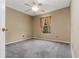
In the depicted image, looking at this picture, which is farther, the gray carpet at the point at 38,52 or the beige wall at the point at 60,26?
the beige wall at the point at 60,26

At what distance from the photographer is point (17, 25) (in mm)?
5617

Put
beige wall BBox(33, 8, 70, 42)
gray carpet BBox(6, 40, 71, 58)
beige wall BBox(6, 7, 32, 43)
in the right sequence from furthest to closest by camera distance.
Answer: beige wall BBox(33, 8, 70, 42) → beige wall BBox(6, 7, 32, 43) → gray carpet BBox(6, 40, 71, 58)

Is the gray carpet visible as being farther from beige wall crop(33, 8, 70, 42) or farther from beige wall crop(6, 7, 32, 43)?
beige wall crop(33, 8, 70, 42)

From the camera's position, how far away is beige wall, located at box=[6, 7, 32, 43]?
486 centimetres

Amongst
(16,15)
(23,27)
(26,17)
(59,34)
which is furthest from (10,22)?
(59,34)

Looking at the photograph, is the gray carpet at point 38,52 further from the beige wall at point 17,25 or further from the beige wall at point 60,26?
the beige wall at point 60,26

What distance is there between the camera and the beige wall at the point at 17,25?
16.0ft

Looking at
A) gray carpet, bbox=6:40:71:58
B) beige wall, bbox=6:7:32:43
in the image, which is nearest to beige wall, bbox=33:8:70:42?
beige wall, bbox=6:7:32:43

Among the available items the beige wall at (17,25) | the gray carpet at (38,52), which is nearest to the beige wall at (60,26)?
the beige wall at (17,25)

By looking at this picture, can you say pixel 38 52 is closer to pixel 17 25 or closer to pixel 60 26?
pixel 60 26

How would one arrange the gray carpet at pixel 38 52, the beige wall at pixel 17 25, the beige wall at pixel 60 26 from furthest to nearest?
the beige wall at pixel 60 26 → the beige wall at pixel 17 25 → the gray carpet at pixel 38 52

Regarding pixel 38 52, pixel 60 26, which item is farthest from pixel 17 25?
pixel 38 52

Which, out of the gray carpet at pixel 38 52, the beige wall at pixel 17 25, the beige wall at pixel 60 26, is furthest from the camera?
the beige wall at pixel 60 26

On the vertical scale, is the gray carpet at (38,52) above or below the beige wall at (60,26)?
below
